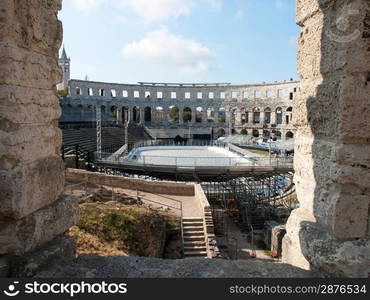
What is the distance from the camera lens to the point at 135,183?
12930 millimetres

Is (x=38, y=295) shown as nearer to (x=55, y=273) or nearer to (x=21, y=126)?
(x=55, y=273)

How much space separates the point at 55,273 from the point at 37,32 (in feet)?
5.72

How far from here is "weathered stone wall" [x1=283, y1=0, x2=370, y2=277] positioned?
2.05 metres

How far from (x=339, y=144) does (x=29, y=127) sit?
2174 millimetres

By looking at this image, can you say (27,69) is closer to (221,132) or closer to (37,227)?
(37,227)

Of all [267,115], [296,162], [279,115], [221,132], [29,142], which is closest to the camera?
[29,142]

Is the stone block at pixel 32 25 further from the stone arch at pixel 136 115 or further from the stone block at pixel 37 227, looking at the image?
the stone arch at pixel 136 115

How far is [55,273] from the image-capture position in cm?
209

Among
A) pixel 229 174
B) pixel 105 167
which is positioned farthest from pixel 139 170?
pixel 229 174

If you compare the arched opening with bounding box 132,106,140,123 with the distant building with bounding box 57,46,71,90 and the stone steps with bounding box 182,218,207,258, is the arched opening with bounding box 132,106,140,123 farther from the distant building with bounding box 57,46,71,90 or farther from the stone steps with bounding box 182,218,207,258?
the stone steps with bounding box 182,218,207,258

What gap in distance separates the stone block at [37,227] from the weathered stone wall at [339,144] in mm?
1942

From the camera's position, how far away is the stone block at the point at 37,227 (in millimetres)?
2059

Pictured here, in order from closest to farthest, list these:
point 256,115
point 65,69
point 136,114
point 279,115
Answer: point 279,115 < point 136,114 < point 256,115 < point 65,69

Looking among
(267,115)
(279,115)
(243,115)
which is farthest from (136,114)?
(279,115)
